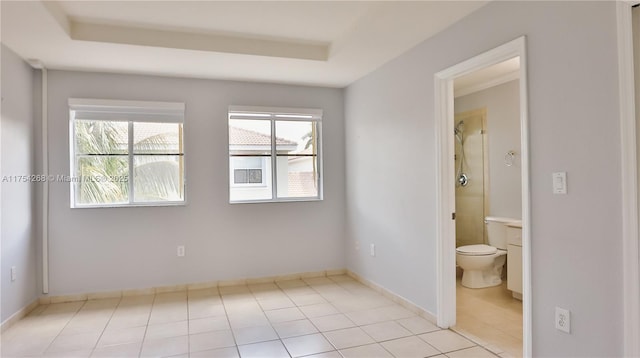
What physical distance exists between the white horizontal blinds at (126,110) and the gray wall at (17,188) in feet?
1.26

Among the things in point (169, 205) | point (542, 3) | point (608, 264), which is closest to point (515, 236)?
point (608, 264)

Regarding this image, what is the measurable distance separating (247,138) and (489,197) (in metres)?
2.86

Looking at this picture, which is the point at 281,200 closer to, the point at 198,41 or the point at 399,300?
the point at 399,300

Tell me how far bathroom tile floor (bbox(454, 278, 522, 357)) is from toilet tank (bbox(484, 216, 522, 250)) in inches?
17.4

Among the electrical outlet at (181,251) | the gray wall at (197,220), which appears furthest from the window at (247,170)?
the electrical outlet at (181,251)

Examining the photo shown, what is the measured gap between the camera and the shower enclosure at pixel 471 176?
4.46 meters

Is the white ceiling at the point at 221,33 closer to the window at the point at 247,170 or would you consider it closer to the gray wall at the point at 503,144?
the window at the point at 247,170

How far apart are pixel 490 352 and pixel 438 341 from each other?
0.34 metres

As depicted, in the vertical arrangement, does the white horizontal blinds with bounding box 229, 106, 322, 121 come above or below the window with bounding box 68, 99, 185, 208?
above

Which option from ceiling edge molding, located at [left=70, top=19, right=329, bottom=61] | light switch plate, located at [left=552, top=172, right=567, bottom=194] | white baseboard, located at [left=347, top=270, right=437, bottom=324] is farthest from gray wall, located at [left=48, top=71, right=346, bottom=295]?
light switch plate, located at [left=552, top=172, right=567, bottom=194]

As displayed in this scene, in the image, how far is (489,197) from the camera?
14.3 feet

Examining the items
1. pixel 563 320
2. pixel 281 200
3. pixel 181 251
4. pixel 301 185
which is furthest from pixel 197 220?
pixel 563 320

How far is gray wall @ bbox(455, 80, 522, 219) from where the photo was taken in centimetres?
403

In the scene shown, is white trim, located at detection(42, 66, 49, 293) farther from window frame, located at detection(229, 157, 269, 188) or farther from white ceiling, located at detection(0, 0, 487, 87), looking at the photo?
window frame, located at detection(229, 157, 269, 188)
